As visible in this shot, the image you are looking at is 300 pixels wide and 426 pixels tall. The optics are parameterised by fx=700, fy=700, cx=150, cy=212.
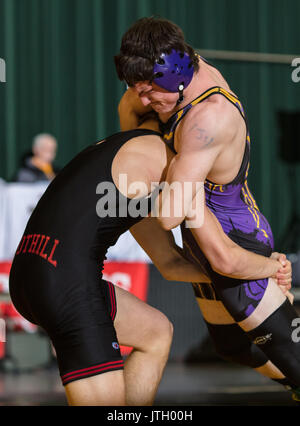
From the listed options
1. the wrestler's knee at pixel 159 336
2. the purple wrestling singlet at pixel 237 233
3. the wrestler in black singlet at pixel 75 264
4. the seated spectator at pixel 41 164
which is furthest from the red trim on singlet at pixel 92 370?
Answer: the seated spectator at pixel 41 164

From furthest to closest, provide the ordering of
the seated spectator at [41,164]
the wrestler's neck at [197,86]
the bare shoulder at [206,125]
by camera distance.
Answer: the seated spectator at [41,164]
the wrestler's neck at [197,86]
the bare shoulder at [206,125]

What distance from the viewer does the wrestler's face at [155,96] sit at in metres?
2.19

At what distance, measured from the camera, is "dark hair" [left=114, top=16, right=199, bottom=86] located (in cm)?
211

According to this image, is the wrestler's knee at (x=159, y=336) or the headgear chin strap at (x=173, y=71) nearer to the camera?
the headgear chin strap at (x=173, y=71)

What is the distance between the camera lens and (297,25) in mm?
8641

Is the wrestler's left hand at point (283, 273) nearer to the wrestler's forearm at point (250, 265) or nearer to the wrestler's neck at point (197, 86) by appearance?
the wrestler's forearm at point (250, 265)

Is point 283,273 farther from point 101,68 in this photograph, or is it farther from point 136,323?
point 101,68

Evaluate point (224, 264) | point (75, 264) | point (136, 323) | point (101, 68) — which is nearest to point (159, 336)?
point (136, 323)

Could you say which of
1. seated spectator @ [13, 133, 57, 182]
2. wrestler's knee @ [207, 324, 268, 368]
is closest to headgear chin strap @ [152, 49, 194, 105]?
wrestler's knee @ [207, 324, 268, 368]

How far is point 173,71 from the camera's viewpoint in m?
2.14

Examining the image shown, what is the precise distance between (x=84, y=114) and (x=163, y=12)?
154 cm

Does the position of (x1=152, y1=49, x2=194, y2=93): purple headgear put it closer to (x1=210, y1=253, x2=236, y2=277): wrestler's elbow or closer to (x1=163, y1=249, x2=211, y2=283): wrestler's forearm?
(x1=210, y1=253, x2=236, y2=277): wrestler's elbow

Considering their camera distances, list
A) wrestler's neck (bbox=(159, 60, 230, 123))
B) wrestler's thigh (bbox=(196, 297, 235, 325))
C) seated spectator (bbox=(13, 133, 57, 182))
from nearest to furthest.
Result: wrestler's neck (bbox=(159, 60, 230, 123)), wrestler's thigh (bbox=(196, 297, 235, 325)), seated spectator (bbox=(13, 133, 57, 182))

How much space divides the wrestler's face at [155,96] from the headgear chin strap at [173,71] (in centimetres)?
2
